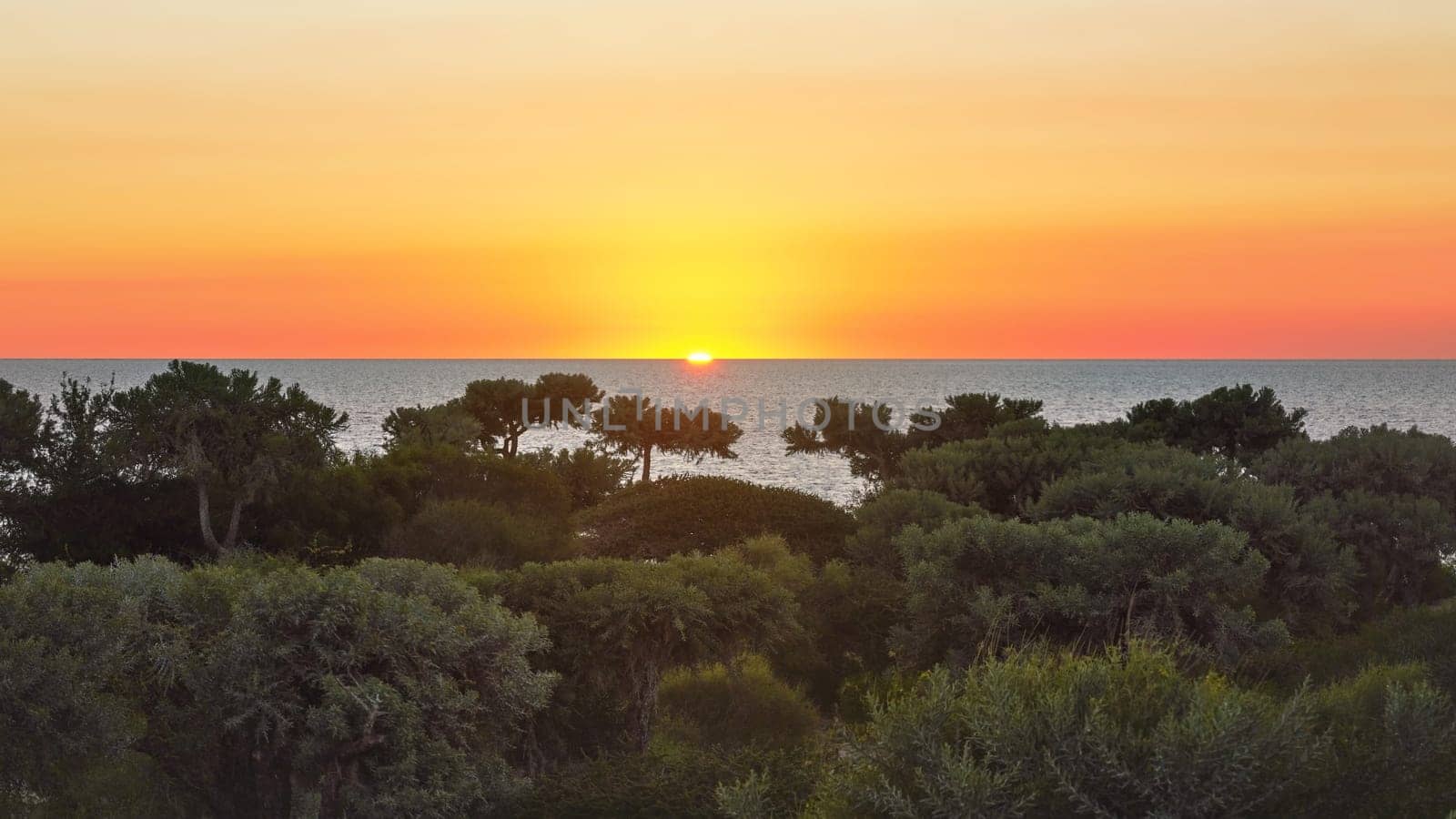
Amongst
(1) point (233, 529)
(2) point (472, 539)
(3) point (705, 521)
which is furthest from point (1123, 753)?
(1) point (233, 529)

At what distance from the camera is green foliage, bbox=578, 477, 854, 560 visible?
27094mm

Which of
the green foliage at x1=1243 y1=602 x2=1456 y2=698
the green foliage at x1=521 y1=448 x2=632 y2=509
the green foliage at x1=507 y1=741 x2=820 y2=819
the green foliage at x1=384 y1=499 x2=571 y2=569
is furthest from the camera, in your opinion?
the green foliage at x1=521 y1=448 x2=632 y2=509

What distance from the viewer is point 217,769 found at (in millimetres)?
11836

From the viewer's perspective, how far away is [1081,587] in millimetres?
15281

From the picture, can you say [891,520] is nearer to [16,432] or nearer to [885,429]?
[16,432]

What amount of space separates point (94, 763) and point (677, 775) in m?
5.33

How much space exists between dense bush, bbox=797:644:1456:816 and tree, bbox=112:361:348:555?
68.2 feet

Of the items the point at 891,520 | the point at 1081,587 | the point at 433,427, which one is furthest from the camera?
the point at 433,427

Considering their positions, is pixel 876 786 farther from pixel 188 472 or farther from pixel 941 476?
pixel 188 472

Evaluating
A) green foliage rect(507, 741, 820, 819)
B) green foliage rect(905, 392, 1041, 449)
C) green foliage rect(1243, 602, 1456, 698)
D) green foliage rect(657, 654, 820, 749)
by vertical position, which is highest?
green foliage rect(905, 392, 1041, 449)

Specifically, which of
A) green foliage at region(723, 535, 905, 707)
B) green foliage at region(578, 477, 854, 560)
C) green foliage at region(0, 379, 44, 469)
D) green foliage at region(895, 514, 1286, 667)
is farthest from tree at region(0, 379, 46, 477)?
green foliage at region(895, 514, 1286, 667)

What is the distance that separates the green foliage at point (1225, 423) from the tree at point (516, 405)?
77.7 ft

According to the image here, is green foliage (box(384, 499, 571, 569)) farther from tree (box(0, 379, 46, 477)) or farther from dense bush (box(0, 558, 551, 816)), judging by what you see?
dense bush (box(0, 558, 551, 816))

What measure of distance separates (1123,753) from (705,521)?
20448 millimetres
